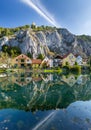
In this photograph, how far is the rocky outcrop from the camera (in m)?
108

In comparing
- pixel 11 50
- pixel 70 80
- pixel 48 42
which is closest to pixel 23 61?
pixel 11 50

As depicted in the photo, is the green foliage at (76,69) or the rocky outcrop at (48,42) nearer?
the green foliage at (76,69)

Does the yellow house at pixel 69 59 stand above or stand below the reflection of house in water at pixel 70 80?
above

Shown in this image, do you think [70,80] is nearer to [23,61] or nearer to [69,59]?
[23,61]

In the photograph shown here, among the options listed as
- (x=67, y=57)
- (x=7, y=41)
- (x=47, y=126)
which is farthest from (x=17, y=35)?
(x=47, y=126)

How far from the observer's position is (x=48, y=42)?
125 metres

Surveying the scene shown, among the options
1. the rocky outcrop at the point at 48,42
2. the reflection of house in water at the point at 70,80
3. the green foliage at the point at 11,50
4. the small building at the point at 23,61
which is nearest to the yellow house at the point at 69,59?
the small building at the point at 23,61

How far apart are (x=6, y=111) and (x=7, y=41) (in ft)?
309

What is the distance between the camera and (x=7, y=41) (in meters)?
109

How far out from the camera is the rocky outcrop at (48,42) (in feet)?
355

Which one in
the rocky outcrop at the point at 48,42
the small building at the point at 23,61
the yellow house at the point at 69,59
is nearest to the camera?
the small building at the point at 23,61

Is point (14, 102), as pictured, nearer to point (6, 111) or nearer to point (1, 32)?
point (6, 111)

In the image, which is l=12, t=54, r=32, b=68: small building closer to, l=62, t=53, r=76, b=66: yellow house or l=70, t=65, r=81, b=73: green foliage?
l=62, t=53, r=76, b=66: yellow house

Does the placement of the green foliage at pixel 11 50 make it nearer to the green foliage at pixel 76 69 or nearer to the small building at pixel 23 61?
the small building at pixel 23 61
